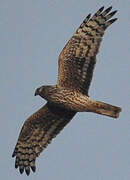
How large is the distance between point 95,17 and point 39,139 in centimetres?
321

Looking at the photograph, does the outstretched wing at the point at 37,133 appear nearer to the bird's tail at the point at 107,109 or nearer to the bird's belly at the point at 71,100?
the bird's belly at the point at 71,100

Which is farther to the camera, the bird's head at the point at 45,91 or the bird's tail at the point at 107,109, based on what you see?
the bird's head at the point at 45,91

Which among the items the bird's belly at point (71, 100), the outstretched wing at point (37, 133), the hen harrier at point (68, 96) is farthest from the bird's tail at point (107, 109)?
the outstretched wing at point (37, 133)

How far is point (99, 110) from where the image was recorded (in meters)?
12.4

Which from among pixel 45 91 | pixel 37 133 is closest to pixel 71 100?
pixel 45 91

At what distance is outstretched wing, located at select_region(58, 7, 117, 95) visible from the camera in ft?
42.8

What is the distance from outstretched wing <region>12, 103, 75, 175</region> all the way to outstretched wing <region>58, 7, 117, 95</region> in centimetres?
83

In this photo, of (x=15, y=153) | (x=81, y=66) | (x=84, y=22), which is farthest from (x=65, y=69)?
(x=15, y=153)

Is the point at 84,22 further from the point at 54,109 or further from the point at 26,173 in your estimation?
the point at 26,173

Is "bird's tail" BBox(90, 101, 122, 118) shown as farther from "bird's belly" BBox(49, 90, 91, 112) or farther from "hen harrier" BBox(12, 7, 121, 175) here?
"bird's belly" BBox(49, 90, 91, 112)

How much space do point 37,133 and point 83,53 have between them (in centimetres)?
229

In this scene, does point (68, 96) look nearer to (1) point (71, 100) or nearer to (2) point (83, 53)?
(1) point (71, 100)

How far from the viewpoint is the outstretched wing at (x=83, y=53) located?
1305 centimetres

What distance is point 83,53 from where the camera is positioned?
13.2 metres
